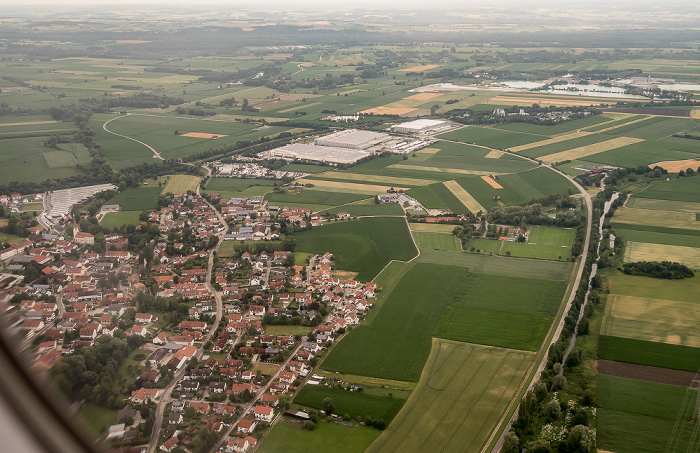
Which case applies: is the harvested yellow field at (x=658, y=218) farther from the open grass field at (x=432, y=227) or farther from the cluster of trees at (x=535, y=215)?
the open grass field at (x=432, y=227)

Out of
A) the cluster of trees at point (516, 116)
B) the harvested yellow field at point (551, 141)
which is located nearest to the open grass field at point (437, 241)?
the harvested yellow field at point (551, 141)

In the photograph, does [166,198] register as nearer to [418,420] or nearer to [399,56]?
[418,420]

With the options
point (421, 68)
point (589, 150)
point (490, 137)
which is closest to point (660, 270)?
point (589, 150)

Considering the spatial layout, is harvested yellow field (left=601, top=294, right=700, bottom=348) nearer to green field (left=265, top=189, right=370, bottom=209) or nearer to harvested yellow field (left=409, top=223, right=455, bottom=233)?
harvested yellow field (left=409, top=223, right=455, bottom=233)

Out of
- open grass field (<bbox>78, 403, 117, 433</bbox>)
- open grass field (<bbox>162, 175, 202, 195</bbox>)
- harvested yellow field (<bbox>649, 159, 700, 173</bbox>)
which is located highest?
open grass field (<bbox>78, 403, 117, 433</bbox>)

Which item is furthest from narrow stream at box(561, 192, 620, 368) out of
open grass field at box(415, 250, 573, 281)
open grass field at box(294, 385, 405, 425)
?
open grass field at box(294, 385, 405, 425)

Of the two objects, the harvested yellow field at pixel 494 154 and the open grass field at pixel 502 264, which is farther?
the harvested yellow field at pixel 494 154
